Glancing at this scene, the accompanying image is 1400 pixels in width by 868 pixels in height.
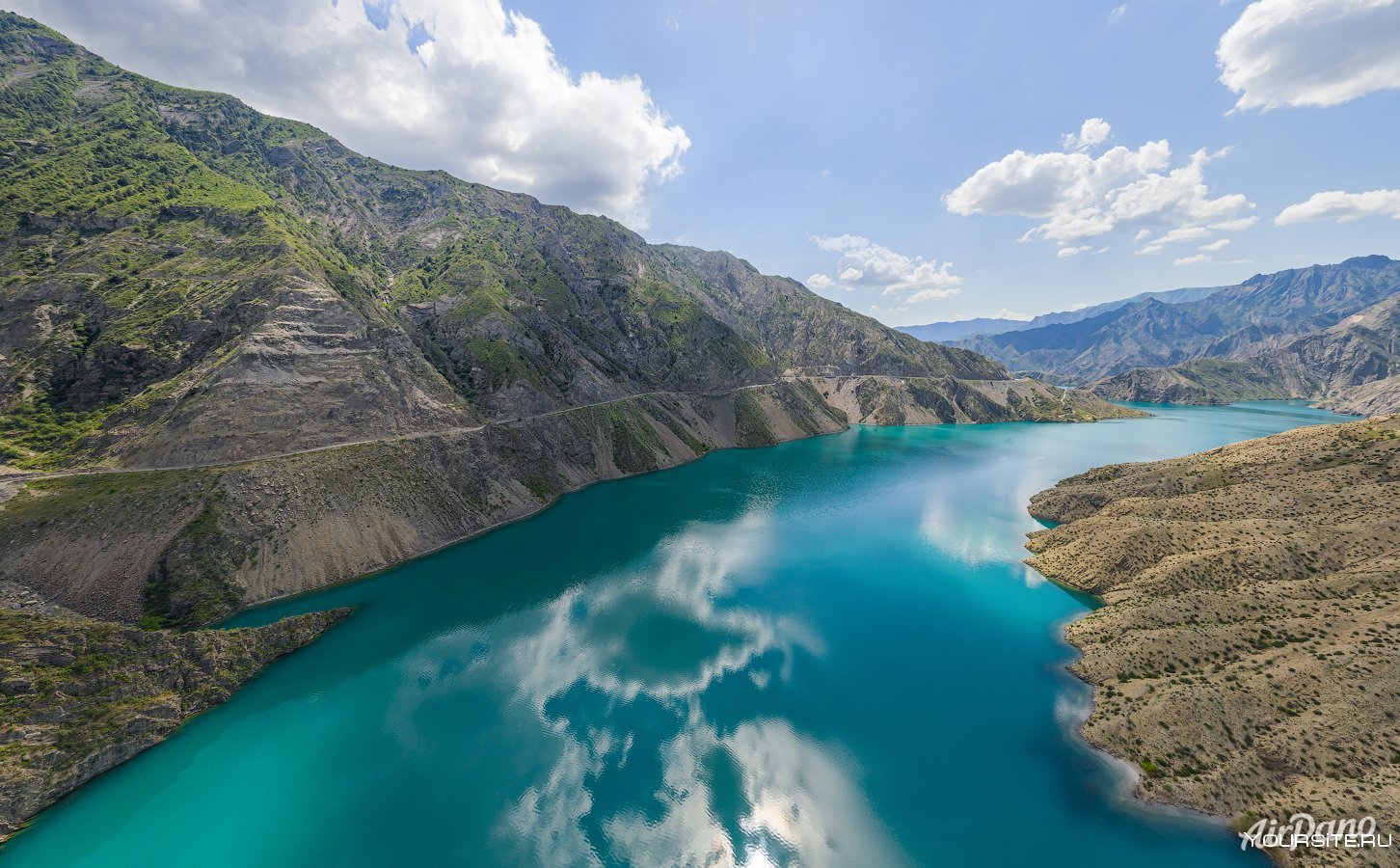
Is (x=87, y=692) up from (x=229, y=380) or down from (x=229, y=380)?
down

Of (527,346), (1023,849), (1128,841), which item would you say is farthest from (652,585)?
(527,346)

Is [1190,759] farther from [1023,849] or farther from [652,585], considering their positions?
[652,585]

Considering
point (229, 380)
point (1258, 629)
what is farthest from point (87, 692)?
point (1258, 629)

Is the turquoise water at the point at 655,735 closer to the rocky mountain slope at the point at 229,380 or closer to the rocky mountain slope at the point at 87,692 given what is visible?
the rocky mountain slope at the point at 87,692

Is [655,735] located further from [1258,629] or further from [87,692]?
[1258,629]

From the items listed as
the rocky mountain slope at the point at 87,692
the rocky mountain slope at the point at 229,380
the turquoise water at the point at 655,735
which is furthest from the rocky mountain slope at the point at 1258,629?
the rocky mountain slope at the point at 229,380

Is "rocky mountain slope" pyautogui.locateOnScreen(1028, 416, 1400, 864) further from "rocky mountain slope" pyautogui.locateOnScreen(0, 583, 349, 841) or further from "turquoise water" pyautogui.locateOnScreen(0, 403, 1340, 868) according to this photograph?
"rocky mountain slope" pyautogui.locateOnScreen(0, 583, 349, 841)
